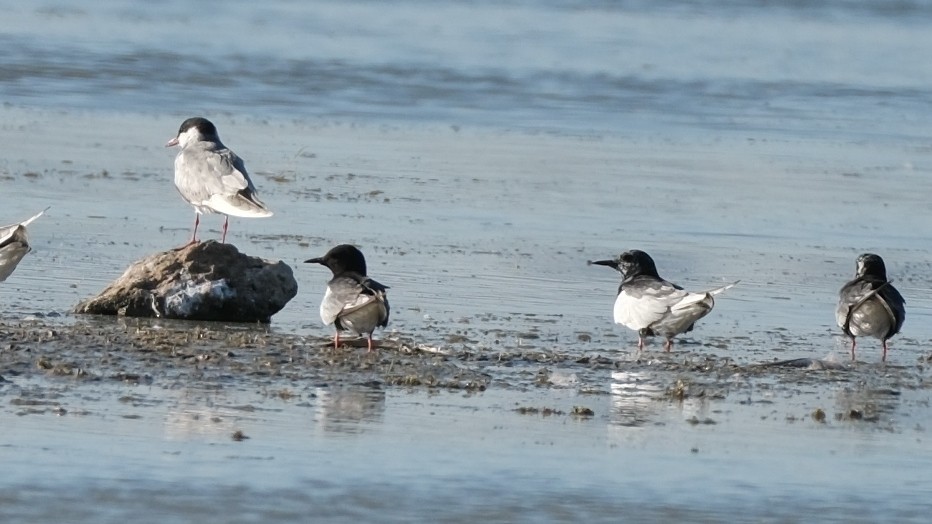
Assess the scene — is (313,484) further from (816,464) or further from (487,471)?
(816,464)

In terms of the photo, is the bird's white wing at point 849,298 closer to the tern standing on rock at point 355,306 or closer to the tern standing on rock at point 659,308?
the tern standing on rock at point 659,308

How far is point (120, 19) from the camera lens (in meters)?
35.9

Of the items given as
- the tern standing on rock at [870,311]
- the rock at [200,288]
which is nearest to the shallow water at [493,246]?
the tern standing on rock at [870,311]

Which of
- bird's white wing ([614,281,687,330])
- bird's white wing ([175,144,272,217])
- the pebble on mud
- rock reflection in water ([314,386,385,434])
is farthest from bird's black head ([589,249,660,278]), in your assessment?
rock reflection in water ([314,386,385,434])

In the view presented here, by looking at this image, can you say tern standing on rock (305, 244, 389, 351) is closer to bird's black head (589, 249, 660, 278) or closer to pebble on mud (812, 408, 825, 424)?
bird's black head (589, 249, 660, 278)

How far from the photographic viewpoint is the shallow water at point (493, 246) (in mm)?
7188

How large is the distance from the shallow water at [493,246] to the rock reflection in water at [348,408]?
0.03 m

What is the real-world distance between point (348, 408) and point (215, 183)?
3.96m

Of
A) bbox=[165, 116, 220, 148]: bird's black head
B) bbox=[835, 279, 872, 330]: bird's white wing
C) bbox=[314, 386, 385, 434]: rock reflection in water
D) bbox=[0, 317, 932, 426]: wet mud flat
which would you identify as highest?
bbox=[165, 116, 220, 148]: bird's black head

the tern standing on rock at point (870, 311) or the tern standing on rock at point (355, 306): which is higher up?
the tern standing on rock at point (870, 311)

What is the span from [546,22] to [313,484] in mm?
33662

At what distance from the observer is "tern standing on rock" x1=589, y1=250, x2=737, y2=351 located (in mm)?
10359

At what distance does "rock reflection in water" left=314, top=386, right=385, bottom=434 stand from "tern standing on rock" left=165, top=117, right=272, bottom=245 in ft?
9.89

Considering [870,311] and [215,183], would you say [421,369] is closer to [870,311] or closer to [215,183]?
[870,311]
